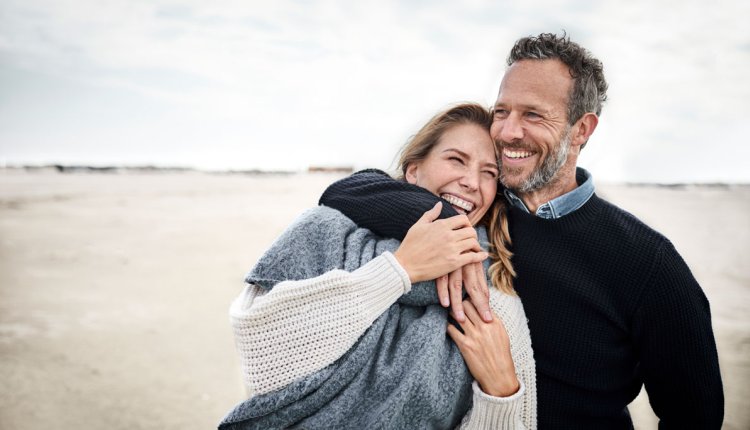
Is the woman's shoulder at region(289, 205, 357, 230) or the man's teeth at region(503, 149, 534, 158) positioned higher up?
the man's teeth at region(503, 149, 534, 158)

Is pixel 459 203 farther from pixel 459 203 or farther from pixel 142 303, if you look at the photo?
pixel 142 303

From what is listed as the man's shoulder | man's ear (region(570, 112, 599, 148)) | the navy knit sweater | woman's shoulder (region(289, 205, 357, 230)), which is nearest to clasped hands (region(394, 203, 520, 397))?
the navy knit sweater

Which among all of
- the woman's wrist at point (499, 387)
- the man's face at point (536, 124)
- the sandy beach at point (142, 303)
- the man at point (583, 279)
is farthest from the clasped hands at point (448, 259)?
the sandy beach at point (142, 303)

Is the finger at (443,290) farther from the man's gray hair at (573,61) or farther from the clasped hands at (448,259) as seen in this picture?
the man's gray hair at (573,61)

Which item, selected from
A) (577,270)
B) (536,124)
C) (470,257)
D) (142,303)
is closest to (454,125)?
(536,124)

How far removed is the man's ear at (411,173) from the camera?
7.85ft

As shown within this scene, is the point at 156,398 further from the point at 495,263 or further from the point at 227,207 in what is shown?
the point at 227,207

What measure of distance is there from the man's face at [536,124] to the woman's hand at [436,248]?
474mm

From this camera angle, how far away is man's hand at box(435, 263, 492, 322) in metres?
1.78

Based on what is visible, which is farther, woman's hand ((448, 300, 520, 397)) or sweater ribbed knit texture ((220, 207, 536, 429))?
woman's hand ((448, 300, 520, 397))

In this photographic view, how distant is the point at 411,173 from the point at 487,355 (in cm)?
105

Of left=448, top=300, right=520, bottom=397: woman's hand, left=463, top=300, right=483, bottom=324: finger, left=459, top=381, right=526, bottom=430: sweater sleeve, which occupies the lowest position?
left=459, top=381, right=526, bottom=430: sweater sleeve

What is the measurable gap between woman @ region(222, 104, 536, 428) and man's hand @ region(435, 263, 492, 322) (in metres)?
0.04

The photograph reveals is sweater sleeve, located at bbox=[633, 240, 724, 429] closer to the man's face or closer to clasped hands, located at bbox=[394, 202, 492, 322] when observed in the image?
the man's face
